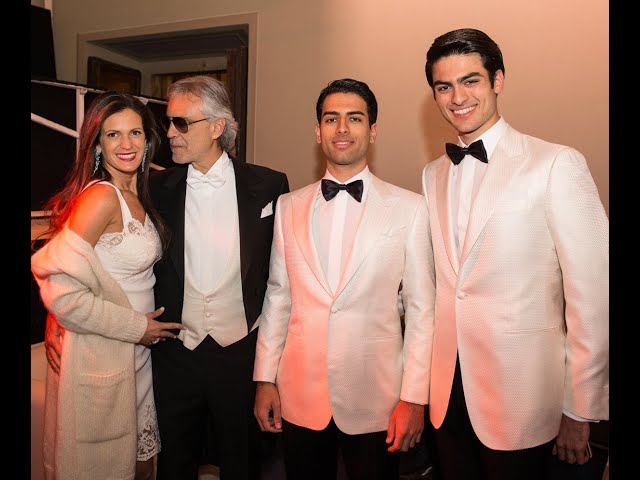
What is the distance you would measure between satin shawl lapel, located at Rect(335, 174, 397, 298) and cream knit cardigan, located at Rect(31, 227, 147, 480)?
86 centimetres

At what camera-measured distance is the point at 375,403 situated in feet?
6.32

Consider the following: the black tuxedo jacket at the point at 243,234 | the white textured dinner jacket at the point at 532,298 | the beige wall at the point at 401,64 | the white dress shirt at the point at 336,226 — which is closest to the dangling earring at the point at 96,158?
the black tuxedo jacket at the point at 243,234

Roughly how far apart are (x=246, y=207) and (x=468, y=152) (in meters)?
0.99

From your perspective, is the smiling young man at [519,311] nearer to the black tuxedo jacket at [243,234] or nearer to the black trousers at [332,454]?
the black trousers at [332,454]

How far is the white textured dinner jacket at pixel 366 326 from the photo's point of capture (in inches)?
75.5

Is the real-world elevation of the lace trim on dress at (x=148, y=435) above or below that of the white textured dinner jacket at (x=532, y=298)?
below

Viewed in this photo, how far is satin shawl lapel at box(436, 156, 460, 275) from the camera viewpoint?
1.85 metres

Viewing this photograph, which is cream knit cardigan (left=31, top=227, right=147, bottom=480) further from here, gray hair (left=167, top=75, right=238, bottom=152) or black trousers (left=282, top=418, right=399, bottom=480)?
gray hair (left=167, top=75, right=238, bottom=152)

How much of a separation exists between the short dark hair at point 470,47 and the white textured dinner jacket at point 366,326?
0.55 metres

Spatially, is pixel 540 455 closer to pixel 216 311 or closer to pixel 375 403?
pixel 375 403

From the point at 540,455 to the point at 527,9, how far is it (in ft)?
10.5

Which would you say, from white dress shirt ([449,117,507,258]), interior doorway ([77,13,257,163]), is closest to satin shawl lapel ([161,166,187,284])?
white dress shirt ([449,117,507,258])

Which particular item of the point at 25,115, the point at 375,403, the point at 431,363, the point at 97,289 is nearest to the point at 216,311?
the point at 97,289

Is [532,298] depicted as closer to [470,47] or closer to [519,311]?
[519,311]
